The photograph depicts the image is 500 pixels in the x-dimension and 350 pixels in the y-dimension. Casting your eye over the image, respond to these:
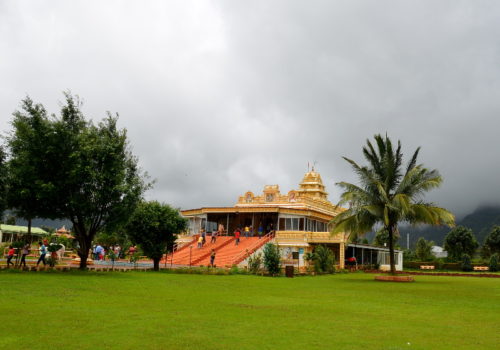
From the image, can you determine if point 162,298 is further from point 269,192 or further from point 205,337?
point 269,192

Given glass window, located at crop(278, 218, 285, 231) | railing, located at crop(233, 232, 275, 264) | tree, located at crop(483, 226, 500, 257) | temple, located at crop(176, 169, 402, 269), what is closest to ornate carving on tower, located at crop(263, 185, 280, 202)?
temple, located at crop(176, 169, 402, 269)

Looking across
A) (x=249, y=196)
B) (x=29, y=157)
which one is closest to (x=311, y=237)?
(x=249, y=196)

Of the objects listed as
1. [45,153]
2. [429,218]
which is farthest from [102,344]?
[429,218]

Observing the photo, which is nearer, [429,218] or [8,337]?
[8,337]

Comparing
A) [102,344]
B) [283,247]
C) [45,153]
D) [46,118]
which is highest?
[46,118]

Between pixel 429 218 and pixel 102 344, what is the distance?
2115 centimetres

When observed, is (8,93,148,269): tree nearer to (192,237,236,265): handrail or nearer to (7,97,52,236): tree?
(7,97,52,236): tree

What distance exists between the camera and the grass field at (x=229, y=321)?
7438 mm

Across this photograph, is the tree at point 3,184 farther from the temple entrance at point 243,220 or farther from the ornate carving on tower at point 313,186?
the ornate carving on tower at point 313,186

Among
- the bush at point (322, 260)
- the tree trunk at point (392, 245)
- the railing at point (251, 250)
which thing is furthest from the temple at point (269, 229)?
the tree trunk at point (392, 245)

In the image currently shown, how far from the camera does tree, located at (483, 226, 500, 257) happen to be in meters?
71.6

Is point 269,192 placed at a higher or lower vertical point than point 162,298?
higher

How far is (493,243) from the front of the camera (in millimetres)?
71938

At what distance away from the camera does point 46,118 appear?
23.5 m
